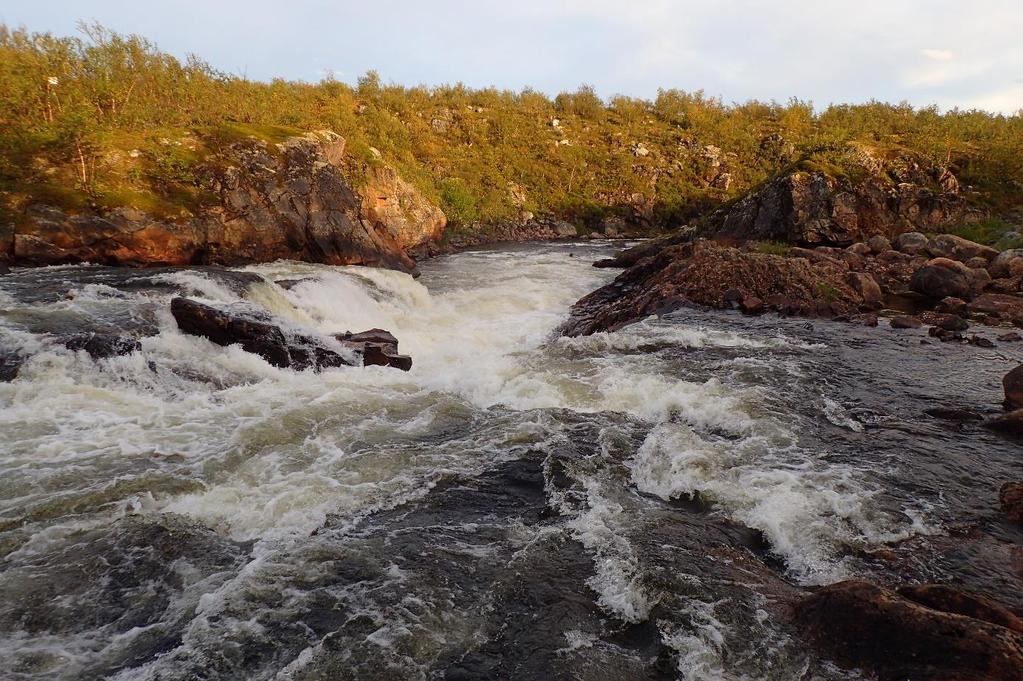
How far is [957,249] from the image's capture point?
2148cm

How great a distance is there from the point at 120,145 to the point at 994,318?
93.5 ft

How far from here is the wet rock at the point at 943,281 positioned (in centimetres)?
1709

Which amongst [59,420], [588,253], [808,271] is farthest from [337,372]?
[588,253]

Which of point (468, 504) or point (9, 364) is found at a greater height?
point (9, 364)

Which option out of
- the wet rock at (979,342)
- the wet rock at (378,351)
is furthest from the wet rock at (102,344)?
the wet rock at (979,342)

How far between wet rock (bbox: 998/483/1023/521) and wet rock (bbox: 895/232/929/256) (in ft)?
64.8

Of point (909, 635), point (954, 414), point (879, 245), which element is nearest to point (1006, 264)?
point (879, 245)

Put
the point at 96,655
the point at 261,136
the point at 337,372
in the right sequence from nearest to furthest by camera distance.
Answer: the point at 96,655
the point at 337,372
the point at 261,136

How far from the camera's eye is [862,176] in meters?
28.5

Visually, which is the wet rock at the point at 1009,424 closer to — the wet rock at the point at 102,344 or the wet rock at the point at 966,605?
the wet rock at the point at 966,605

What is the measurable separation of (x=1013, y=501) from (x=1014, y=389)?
401cm

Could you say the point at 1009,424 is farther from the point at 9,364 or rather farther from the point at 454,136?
the point at 454,136

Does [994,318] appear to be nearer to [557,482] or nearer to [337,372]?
[557,482]

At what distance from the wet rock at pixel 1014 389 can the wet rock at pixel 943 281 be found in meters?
9.53
